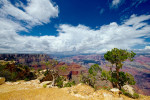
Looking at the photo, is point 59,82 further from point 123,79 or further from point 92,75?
point 123,79

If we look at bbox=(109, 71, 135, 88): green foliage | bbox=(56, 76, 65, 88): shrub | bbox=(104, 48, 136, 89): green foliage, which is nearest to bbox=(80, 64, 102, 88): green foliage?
bbox=(109, 71, 135, 88): green foliage

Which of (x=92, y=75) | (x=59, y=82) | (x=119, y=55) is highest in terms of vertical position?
(x=119, y=55)

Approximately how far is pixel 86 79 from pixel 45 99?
568 inches

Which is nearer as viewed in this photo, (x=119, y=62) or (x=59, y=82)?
(x=119, y=62)

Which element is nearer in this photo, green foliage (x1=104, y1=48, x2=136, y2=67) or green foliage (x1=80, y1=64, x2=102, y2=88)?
green foliage (x1=104, y1=48, x2=136, y2=67)

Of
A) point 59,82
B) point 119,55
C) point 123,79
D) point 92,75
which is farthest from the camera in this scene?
point 59,82

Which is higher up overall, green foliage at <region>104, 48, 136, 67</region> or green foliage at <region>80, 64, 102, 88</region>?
green foliage at <region>104, 48, 136, 67</region>

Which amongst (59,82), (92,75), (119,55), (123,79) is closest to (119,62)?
(119,55)

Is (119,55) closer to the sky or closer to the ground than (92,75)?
closer to the sky

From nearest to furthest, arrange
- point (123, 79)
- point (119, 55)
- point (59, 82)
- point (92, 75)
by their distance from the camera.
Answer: point (119, 55)
point (123, 79)
point (92, 75)
point (59, 82)

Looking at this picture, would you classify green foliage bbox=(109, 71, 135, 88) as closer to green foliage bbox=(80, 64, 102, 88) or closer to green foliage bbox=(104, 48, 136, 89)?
green foliage bbox=(104, 48, 136, 89)

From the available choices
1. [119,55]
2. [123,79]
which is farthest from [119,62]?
[123,79]

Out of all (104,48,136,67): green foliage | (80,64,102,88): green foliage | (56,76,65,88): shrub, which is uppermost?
(104,48,136,67): green foliage

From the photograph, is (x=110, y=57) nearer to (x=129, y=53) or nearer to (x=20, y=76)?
(x=129, y=53)
